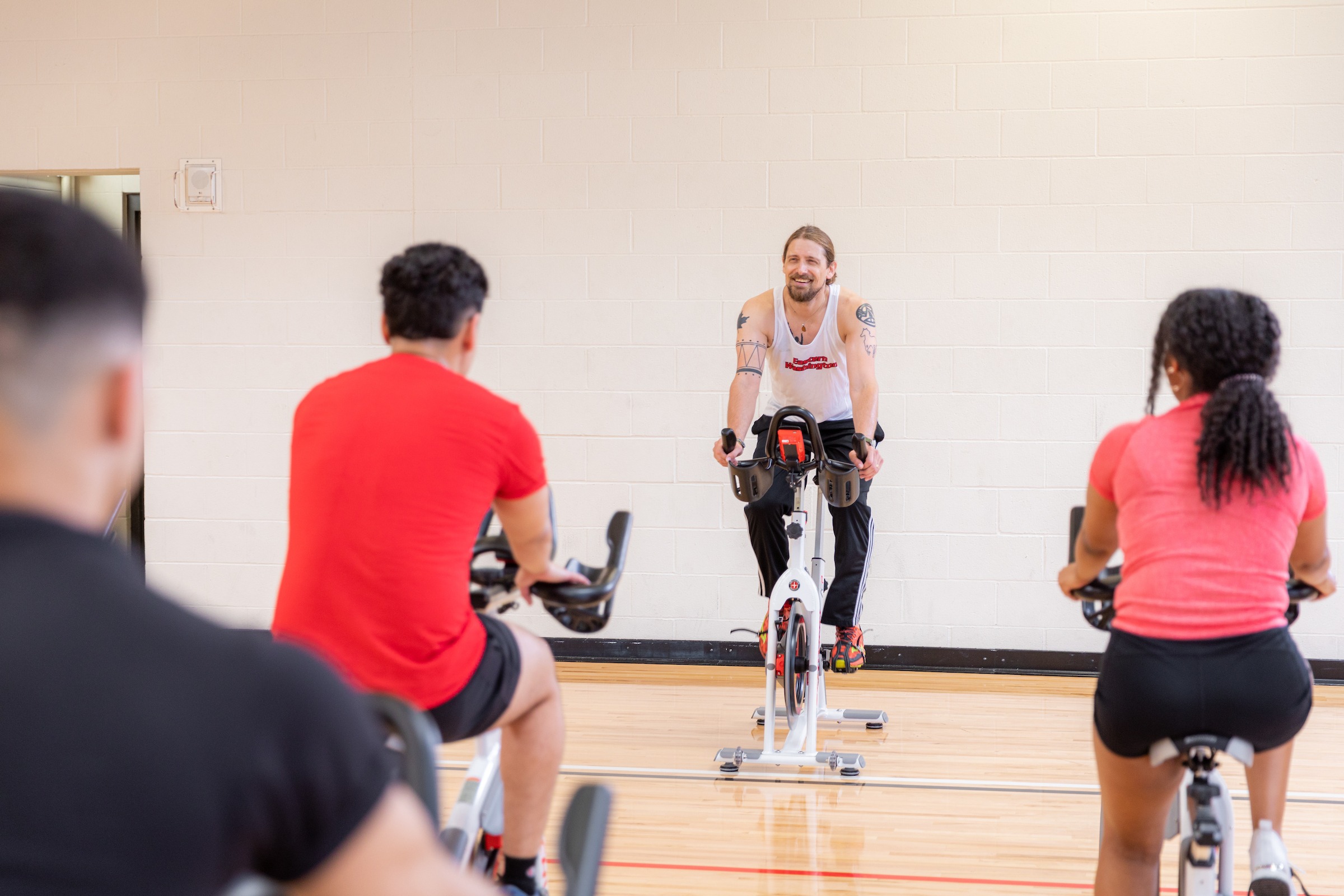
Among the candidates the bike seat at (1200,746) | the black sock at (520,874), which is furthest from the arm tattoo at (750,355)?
the bike seat at (1200,746)

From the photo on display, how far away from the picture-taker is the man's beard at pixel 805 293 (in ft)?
13.3

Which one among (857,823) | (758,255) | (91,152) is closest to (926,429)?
(758,255)

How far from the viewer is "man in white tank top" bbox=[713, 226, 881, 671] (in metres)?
4.06

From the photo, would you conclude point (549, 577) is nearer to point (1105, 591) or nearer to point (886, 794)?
point (1105, 591)

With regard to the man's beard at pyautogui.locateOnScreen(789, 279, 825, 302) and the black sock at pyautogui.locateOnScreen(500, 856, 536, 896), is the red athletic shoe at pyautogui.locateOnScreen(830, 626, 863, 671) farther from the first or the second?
the black sock at pyautogui.locateOnScreen(500, 856, 536, 896)

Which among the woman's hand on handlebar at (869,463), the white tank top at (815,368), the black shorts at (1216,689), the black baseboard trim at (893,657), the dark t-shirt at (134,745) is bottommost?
the black baseboard trim at (893,657)

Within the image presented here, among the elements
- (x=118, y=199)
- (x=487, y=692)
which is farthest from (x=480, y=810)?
(x=118, y=199)

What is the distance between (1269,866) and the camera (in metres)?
1.93

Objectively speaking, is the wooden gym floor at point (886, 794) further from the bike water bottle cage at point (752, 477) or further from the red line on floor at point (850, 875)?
the bike water bottle cage at point (752, 477)

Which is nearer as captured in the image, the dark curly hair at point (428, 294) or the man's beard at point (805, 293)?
the dark curly hair at point (428, 294)

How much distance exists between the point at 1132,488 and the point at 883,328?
10.8 ft

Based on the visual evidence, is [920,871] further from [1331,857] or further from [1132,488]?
[1132,488]

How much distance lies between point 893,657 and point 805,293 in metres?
1.94

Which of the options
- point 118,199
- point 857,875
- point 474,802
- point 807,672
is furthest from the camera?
point 118,199
